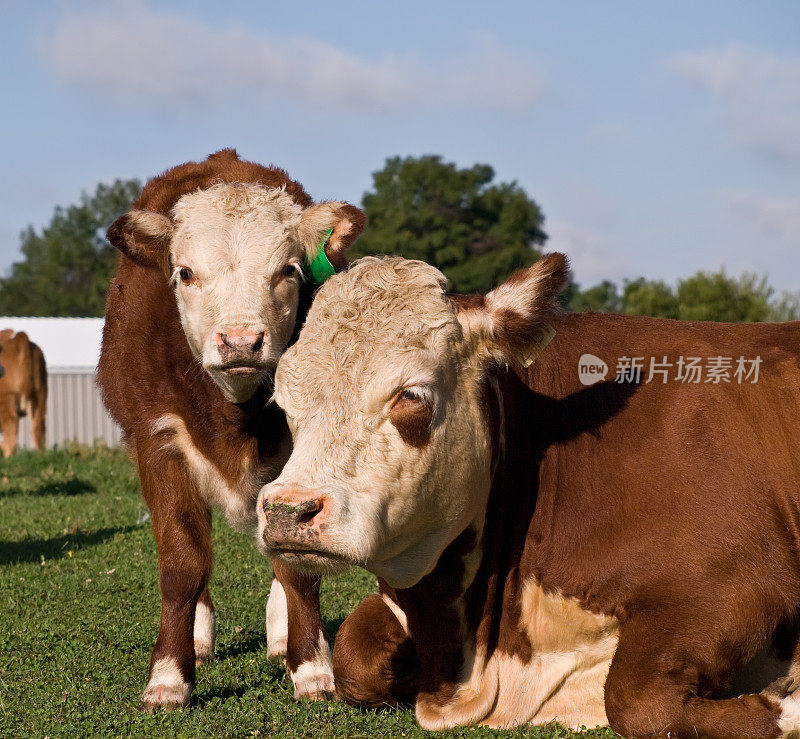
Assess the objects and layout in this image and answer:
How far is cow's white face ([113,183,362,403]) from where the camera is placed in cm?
492

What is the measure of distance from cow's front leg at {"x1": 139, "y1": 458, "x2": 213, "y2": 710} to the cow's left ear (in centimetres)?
209

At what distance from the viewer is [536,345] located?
4.10m

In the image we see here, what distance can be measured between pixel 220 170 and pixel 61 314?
69.3m

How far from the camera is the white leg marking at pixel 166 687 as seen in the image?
4.80m

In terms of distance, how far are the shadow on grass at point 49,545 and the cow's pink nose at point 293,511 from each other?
550 centimetres

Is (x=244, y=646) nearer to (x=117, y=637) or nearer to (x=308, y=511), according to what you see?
(x=117, y=637)

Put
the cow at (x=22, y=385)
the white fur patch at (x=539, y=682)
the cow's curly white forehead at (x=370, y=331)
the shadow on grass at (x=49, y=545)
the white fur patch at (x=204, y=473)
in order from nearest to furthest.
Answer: the cow's curly white forehead at (x=370, y=331), the white fur patch at (x=539, y=682), the white fur patch at (x=204, y=473), the shadow on grass at (x=49, y=545), the cow at (x=22, y=385)

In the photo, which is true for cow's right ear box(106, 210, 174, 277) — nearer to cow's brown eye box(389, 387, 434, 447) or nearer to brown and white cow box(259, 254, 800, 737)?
brown and white cow box(259, 254, 800, 737)

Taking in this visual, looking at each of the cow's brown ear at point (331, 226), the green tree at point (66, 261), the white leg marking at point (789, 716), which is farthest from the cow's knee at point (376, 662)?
the green tree at point (66, 261)

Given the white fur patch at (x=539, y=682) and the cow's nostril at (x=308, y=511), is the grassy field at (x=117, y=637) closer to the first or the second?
the white fur patch at (x=539, y=682)

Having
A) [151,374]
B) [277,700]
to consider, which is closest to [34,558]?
[151,374]

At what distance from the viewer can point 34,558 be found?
8328mm

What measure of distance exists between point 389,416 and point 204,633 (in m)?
2.91

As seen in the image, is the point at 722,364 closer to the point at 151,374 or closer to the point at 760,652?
the point at 760,652
